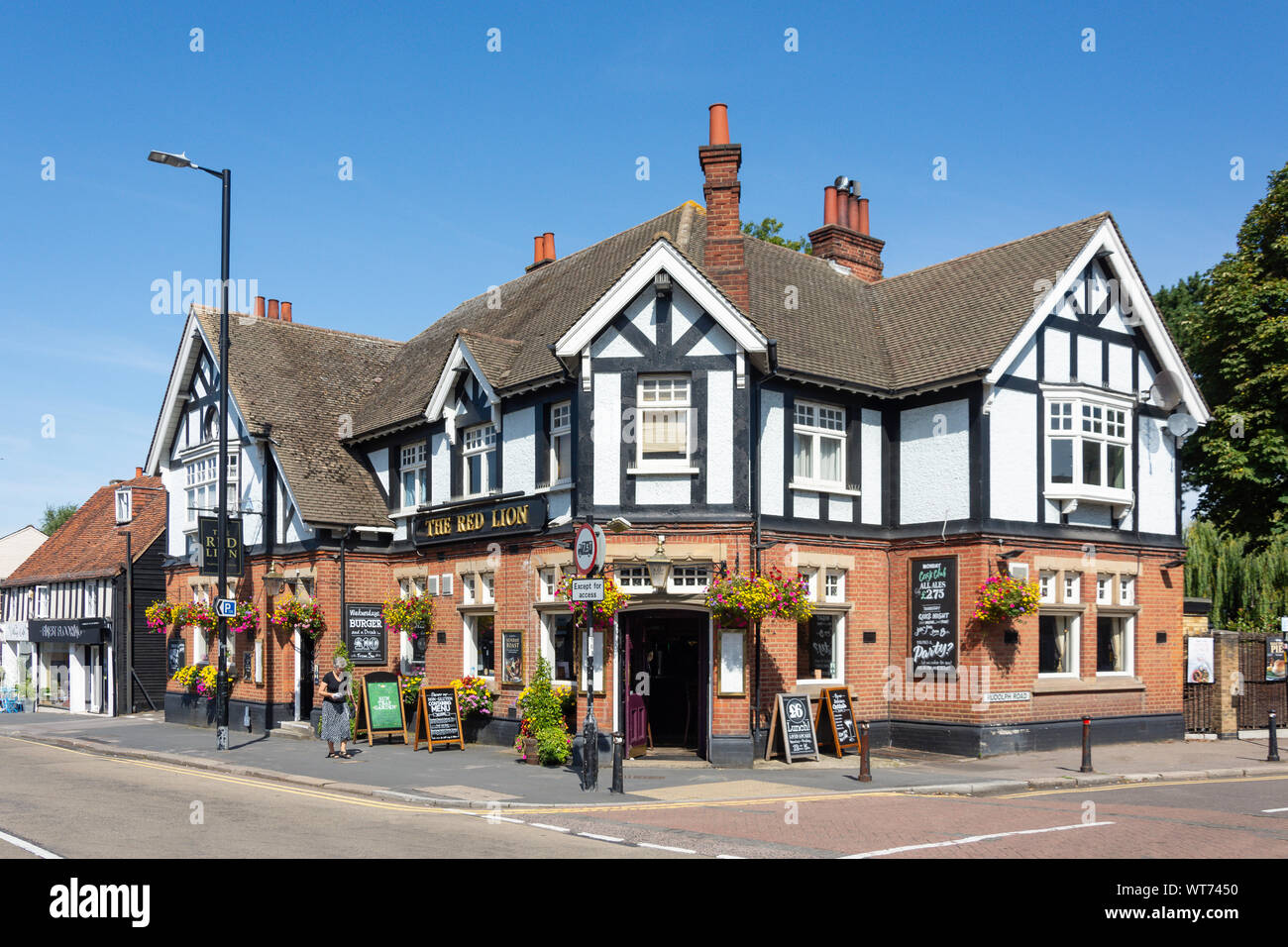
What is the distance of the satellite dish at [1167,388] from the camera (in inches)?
971

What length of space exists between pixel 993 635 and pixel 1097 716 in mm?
3409

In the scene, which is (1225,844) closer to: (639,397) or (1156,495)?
(639,397)

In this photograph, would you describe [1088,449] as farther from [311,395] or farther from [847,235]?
[311,395]

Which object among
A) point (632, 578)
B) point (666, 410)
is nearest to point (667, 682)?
point (632, 578)

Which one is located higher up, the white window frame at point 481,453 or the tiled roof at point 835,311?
the tiled roof at point 835,311

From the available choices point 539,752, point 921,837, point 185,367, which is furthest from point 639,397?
point 185,367

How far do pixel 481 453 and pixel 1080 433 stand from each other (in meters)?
12.1

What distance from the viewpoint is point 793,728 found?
20.2m

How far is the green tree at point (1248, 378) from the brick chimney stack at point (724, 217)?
592 inches

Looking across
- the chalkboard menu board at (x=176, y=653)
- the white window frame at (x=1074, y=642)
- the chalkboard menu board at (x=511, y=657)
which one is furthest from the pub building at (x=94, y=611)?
the white window frame at (x=1074, y=642)

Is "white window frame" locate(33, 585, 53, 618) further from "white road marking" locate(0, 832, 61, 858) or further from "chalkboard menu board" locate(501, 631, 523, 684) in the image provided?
"white road marking" locate(0, 832, 61, 858)

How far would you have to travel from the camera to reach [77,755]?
78.2ft

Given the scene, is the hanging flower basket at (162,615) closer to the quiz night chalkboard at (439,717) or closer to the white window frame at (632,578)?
the quiz night chalkboard at (439,717)
